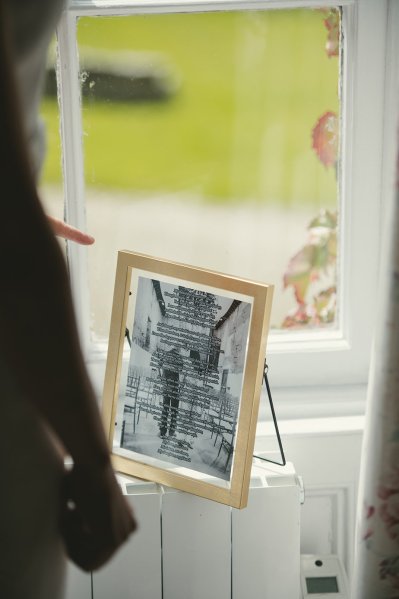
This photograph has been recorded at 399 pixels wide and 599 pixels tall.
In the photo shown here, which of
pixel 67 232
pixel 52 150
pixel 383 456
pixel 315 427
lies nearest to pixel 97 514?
pixel 383 456

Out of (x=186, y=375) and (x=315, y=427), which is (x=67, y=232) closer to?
(x=186, y=375)

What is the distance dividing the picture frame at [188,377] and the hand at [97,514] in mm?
582

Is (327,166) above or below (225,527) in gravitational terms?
above

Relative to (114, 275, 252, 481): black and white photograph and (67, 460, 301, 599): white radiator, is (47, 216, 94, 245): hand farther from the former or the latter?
(67, 460, 301, 599): white radiator

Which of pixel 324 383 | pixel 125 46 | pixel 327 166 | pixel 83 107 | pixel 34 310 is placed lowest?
pixel 324 383

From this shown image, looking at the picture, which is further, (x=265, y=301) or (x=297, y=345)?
(x=297, y=345)

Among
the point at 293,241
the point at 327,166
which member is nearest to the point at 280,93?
the point at 327,166

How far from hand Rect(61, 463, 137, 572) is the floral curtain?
41 centimetres

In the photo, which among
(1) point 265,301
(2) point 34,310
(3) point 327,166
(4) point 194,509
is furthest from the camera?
(3) point 327,166

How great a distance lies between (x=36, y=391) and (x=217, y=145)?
1.07 m

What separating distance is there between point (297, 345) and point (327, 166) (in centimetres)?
41

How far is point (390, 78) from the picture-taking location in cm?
159

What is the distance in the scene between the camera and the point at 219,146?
5.46ft

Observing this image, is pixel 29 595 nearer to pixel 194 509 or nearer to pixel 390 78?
pixel 194 509
